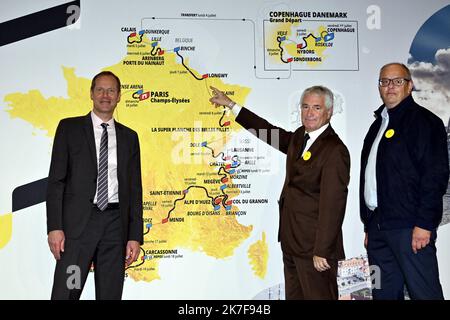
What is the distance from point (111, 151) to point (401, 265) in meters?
1.84

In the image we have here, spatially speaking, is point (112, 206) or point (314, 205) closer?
point (314, 205)

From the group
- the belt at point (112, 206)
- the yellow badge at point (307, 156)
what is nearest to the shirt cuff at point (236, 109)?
the yellow badge at point (307, 156)

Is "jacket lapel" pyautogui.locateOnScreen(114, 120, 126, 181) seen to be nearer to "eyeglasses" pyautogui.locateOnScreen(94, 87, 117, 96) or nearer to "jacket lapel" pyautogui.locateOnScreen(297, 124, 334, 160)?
"eyeglasses" pyautogui.locateOnScreen(94, 87, 117, 96)

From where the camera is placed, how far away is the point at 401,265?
8.42ft

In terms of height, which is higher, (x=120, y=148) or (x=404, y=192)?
(x=120, y=148)

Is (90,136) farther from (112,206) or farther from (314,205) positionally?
(314,205)

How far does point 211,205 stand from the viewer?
317 cm

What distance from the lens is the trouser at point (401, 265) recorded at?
2.53 metres

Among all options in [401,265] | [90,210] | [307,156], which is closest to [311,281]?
[401,265]

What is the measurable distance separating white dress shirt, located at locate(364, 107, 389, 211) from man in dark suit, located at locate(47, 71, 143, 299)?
141 cm

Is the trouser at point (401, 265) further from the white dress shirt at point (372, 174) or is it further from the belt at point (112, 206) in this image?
the belt at point (112, 206)

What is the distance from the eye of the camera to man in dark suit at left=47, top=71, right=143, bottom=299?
2654 mm
